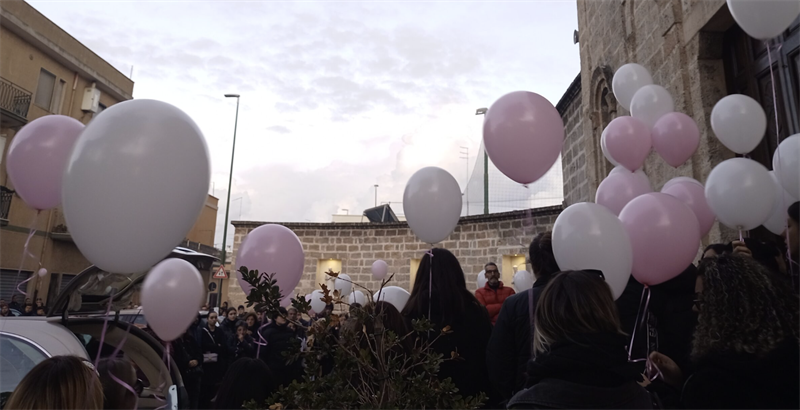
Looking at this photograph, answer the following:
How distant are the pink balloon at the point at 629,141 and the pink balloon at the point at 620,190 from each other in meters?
0.14

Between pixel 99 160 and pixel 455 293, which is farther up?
pixel 99 160

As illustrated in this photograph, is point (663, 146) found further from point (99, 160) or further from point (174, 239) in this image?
point (99, 160)

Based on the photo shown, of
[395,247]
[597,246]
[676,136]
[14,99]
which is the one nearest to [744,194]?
[676,136]

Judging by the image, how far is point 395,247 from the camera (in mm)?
14039

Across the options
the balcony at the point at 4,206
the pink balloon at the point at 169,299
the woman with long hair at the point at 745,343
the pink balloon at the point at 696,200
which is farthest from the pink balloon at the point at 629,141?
the balcony at the point at 4,206

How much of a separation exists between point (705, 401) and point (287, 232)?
330cm

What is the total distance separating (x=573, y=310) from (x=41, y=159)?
3.25 metres

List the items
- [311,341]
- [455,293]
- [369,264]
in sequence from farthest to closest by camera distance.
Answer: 1. [369,264]
2. [455,293]
3. [311,341]

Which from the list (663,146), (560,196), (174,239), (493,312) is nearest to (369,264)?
(560,196)

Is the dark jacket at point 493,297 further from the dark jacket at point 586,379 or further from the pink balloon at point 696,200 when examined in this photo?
the dark jacket at point 586,379

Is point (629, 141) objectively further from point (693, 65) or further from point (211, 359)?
point (211, 359)

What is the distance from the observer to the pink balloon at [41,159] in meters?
3.00

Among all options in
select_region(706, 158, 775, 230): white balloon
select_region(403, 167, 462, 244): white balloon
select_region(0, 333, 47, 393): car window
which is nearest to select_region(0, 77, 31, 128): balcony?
select_region(0, 333, 47, 393): car window

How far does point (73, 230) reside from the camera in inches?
83.0
